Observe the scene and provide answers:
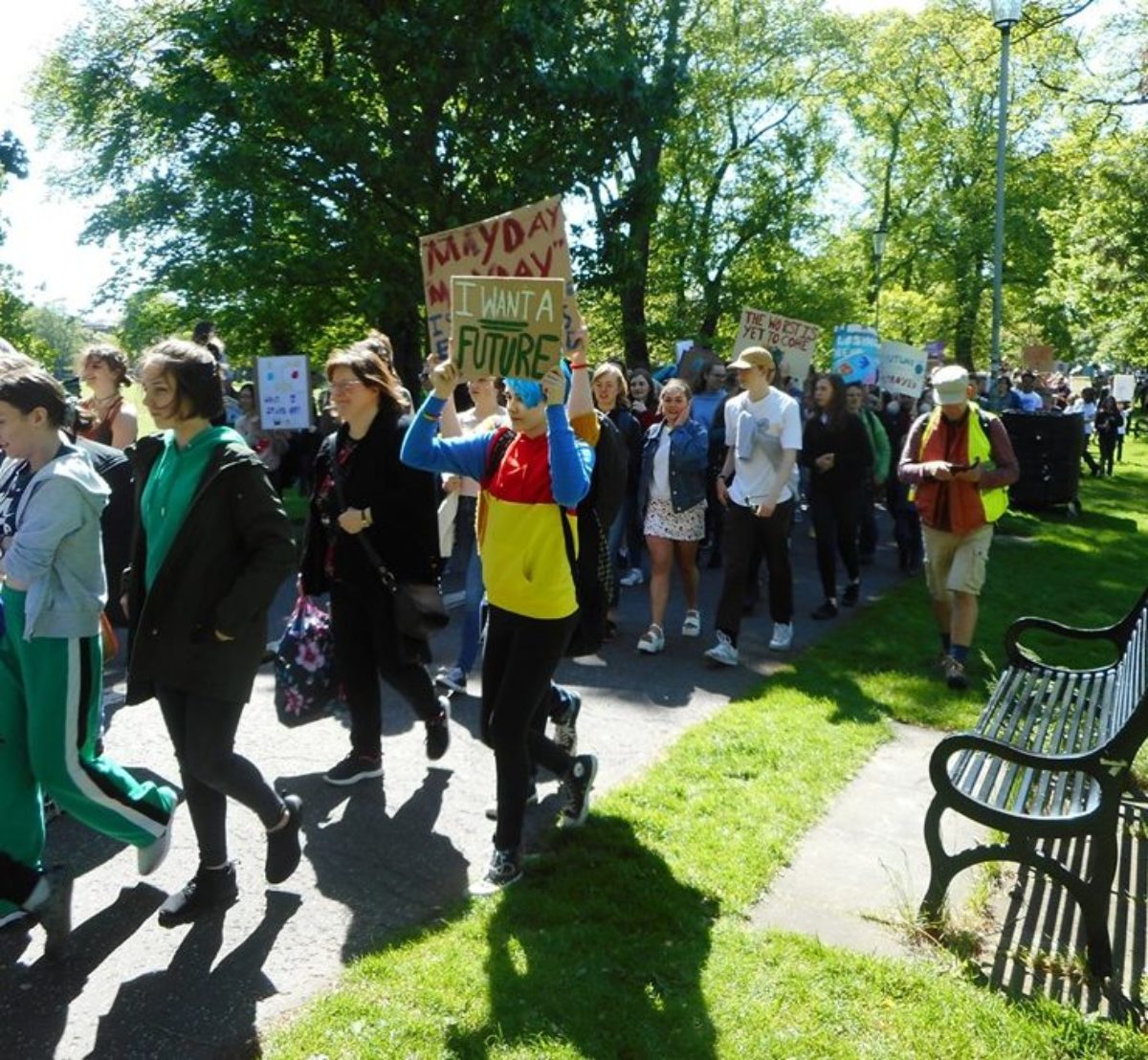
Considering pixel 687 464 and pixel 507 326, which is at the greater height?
pixel 507 326

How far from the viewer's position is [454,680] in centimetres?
590

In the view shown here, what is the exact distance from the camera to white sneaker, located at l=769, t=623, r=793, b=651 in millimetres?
7090

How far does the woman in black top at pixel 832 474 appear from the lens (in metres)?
8.01

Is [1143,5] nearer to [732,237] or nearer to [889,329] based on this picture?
[732,237]

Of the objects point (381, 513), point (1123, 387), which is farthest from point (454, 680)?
point (1123, 387)

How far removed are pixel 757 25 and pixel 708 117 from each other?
3.10 meters

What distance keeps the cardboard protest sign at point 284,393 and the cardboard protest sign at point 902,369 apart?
7.10m

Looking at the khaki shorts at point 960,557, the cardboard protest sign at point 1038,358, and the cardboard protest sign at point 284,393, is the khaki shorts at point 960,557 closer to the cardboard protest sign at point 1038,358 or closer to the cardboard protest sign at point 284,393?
the cardboard protest sign at point 284,393

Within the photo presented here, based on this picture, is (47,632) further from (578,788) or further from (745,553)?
(745,553)

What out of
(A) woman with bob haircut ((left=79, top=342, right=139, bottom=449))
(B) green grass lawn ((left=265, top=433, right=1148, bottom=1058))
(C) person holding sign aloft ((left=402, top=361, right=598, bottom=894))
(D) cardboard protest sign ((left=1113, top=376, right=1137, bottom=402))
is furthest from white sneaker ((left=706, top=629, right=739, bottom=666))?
(D) cardboard protest sign ((left=1113, top=376, right=1137, bottom=402))

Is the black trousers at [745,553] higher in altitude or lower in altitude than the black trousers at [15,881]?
higher

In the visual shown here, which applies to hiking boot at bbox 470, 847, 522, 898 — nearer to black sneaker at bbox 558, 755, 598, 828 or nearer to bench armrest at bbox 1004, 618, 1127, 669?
black sneaker at bbox 558, 755, 598, 828

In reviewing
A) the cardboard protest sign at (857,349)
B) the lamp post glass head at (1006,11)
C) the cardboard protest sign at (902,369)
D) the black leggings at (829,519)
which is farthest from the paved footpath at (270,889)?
the lamp post glass head at (1006,11)

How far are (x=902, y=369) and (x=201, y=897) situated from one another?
11483 mm
